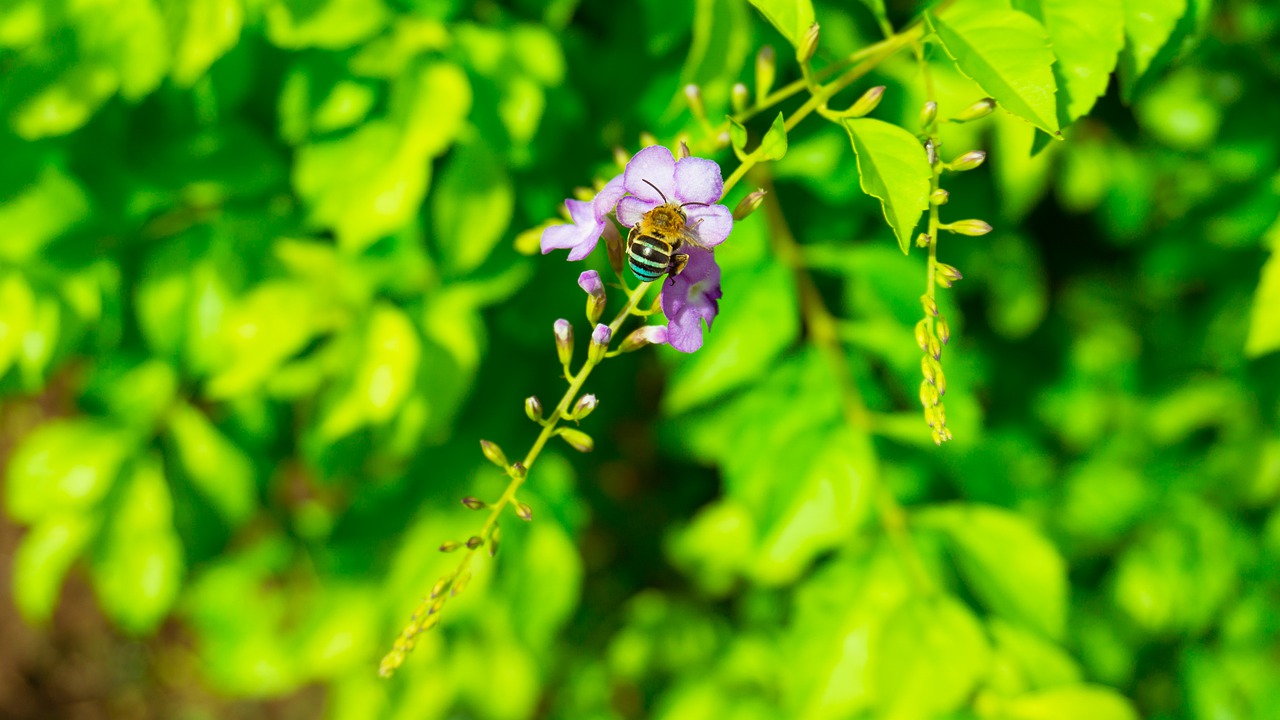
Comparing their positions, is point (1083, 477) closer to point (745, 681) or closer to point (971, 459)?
point (971, 459)

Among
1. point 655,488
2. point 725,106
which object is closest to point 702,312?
point 725,106

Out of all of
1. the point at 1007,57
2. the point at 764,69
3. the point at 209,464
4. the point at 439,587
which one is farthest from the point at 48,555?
the point at 1007,57

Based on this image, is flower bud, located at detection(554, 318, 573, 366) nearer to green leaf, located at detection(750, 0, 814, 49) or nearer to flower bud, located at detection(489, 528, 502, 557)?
flower bud, located at detection(489, 528, 502, 557)

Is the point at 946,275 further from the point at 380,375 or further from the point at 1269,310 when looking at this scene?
the point at 380,375

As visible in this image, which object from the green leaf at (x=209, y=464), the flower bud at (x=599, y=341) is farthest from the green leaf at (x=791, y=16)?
the green leaf at (x=209, y=464)

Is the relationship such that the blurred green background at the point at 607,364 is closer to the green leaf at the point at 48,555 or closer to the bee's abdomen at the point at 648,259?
the green leaf at the point at 48,555

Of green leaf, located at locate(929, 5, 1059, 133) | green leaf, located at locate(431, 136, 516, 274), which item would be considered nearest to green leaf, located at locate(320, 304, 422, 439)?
green leaf, located at locate(431, 136, 516, 274)
